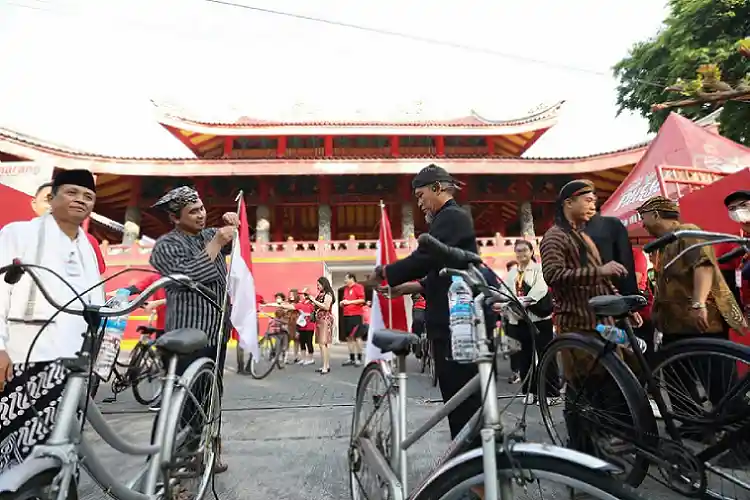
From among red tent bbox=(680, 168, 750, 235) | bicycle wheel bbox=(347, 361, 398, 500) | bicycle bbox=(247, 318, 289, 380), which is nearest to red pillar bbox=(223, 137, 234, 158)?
bicycle bbox=(247, 318, 289, 380)

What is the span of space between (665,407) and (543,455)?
1.35m

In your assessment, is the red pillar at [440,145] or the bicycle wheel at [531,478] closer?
the bicycle wheel at [531,478]

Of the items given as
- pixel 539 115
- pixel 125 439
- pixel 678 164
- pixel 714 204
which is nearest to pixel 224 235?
pixel 125 439

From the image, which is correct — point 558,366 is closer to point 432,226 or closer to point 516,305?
point 432,226

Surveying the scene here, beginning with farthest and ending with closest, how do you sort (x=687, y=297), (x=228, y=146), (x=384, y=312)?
(x=228, y=146)
(x=384, y=312)
(x=687, y=297)

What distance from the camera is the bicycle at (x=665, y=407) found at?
6.27 ft

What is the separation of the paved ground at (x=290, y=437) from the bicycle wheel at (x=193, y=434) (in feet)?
0.85

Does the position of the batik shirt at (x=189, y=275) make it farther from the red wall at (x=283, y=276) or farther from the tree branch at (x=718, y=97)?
the red wall at (x=283, y=276)

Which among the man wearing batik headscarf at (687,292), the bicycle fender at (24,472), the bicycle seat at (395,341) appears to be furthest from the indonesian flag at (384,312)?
the man wearing batik headscarf at (687,292)

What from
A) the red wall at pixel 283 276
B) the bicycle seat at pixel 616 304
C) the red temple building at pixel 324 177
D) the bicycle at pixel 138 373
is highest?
the red temple building at pixel 324 177

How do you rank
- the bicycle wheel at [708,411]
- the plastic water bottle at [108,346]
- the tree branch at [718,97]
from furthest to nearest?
the tree branch at [718,97] → the bicycle wheel at [708,411] → the plastic water bottle at [108,346]

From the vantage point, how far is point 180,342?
1.88m

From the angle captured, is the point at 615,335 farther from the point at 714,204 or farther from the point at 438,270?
the point at 714,204

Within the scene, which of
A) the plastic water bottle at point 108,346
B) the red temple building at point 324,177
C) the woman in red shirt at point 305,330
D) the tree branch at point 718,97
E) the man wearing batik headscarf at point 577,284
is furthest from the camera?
the red temple building at point 324,177
